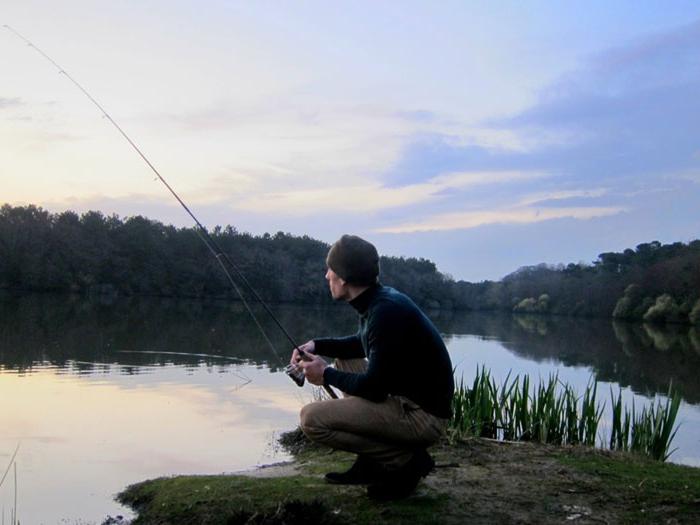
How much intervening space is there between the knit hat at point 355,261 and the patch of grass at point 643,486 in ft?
6.28

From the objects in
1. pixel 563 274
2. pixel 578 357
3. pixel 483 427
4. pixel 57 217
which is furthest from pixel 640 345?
pixel 57 217

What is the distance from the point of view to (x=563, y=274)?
73562 mm

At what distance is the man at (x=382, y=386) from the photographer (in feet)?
12.5

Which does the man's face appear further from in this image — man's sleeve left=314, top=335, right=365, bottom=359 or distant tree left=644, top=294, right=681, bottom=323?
distant tree left=644, top=294, right=681, bottom=323

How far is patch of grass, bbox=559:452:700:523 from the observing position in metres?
4.11

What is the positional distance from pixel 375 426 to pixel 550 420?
4.17 metres

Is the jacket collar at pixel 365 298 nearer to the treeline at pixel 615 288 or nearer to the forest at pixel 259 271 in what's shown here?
the forest at pixel 259 271

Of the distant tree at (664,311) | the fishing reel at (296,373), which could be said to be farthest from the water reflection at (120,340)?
the distant tree at (664,311)

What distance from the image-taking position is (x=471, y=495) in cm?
445

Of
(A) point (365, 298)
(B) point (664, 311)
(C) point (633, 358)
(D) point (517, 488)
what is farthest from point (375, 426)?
(B) point (664, 311)

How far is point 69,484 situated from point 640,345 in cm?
3171

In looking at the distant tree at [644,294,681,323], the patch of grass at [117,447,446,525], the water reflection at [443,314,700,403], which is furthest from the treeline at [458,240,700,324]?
the patch of grass at [117,447,446,525]

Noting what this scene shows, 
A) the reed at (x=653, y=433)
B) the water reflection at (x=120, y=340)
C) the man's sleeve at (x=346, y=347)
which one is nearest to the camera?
the man's sleeve at (x=346, y=347)

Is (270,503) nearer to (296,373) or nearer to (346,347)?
(296,373)
